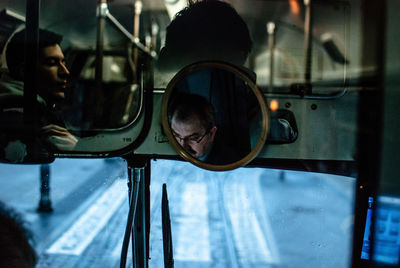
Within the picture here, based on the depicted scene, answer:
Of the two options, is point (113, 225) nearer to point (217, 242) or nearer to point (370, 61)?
point (217, 242)

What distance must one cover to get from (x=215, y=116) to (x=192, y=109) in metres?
0.10

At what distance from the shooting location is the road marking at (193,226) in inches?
72.9

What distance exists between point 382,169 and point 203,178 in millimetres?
771

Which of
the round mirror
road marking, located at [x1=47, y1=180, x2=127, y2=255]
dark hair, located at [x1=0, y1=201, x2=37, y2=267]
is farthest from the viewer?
road marking, located at [x1=47, y1=180, x2=127, y2=255]

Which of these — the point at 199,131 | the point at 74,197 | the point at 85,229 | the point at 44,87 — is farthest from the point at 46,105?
the point at 85,229

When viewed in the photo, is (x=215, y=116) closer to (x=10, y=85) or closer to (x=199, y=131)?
(x=199, y=131)

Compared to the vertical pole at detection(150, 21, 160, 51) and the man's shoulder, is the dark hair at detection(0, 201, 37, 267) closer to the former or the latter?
the man's shoulder

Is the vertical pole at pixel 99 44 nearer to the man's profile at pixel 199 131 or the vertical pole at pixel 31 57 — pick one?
the vertical pole at pixel 31 57

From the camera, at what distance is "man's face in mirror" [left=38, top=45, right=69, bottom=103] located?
1777 millimetres

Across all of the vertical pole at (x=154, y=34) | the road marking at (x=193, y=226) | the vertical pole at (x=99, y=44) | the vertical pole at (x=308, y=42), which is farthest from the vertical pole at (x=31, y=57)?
the vertical pole at (x=308, y=42)

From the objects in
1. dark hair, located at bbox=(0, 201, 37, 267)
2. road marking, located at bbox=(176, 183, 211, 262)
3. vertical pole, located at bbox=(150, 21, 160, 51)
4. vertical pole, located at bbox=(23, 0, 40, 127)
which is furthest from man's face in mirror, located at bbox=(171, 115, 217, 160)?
dark hair, located at bbox=(0, 201, 37, 267)

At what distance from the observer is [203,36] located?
175 centimetres

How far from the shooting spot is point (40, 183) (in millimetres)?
1905

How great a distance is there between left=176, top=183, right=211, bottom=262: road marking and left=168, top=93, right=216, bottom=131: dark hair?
0.28 m
